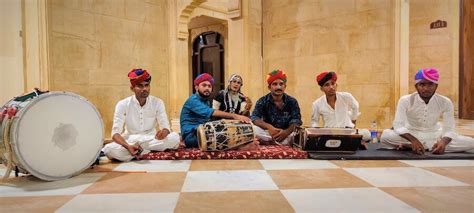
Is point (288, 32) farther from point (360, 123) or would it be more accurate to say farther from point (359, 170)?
point (359, 170)

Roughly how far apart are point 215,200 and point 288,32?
5.52m

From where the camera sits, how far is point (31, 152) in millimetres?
2213

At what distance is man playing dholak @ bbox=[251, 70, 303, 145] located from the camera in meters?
3.97

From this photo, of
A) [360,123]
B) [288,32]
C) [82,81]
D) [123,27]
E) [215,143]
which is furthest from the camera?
[288,32]

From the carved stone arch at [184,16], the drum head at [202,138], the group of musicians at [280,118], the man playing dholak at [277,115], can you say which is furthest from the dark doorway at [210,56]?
the drum head at [202,138]

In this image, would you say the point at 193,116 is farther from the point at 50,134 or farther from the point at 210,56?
the point at 210,56

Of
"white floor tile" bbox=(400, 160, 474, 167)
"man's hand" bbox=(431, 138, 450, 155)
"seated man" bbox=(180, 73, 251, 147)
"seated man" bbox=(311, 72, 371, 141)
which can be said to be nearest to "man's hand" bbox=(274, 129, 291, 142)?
"seated man" bbox=(311, 72, 371, 141)

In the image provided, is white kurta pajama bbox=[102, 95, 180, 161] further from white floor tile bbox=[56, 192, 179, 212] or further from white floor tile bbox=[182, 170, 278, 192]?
white floor tile bbox=[56, 192, 179, 212]

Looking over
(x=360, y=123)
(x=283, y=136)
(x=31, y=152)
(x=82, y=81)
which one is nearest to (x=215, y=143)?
(x=283, y=136)

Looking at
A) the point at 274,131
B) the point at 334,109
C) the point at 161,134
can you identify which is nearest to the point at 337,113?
the point at 334,109

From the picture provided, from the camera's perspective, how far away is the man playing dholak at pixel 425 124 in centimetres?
334

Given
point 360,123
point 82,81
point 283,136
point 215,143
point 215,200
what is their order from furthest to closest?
1. point 360,123
2. point 82,81
3. point 283,136
4. point 215,143
5. point 215,200

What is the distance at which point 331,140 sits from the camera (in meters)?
3.32

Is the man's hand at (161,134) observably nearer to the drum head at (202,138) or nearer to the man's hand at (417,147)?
the drum head at (202,138)
